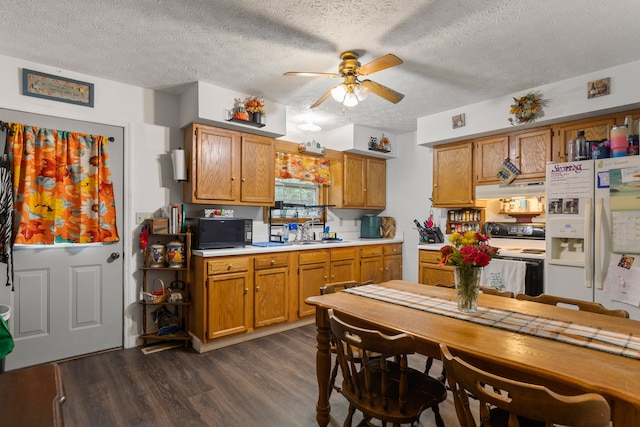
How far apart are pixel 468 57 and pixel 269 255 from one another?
2512 mm

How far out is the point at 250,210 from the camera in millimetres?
4051

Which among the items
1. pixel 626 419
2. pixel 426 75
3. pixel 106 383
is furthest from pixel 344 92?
pixel 106 383

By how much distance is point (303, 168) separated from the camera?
4457mm

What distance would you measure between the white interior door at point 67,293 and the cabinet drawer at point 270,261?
126 centimetres

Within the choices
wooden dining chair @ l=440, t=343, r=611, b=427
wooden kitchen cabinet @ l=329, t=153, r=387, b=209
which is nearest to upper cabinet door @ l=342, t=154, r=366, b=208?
wooden kitchen cabinet @ l=329, t=153, r=387, b=209

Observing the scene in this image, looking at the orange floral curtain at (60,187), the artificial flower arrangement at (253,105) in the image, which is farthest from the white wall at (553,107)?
the orange floral curtain at (60,187)

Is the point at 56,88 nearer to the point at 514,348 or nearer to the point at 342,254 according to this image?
the point at 342,254

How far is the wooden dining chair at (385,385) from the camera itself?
4.53ft

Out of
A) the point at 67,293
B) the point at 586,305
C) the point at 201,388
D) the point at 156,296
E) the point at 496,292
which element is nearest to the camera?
the point at 586,305

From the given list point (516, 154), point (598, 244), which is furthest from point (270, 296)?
point (516, 154)

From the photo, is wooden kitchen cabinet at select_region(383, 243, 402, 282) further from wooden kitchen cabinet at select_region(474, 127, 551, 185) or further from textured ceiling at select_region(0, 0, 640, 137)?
textured ceiling at select_region(0, 0, 640, 137)

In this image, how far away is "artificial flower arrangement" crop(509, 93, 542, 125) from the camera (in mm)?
3270

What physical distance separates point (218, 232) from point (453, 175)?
281 centimetres

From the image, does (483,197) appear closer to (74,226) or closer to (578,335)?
(578,335)
